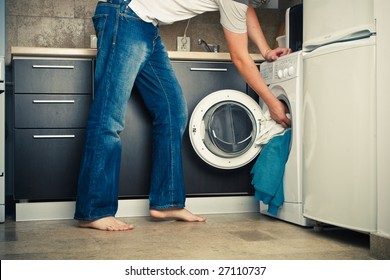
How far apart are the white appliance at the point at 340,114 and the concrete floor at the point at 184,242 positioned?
125 millimetres

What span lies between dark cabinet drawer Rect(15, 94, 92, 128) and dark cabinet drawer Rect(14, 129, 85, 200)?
3 centimetres

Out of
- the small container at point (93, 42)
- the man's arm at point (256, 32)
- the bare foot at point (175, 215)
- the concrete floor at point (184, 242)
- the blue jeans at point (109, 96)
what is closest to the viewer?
the concrete floor at point (184, 242)

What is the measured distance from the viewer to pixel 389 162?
186 cm

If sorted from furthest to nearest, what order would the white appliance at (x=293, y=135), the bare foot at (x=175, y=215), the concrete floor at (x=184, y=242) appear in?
1. the bare foot at (x=175, y=215)
2. the white appliance at (x=293, y=135)
3. the concrete floor at (x=184, y=242)

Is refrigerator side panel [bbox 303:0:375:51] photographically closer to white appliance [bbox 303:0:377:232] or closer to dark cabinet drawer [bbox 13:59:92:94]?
white appliance [bbox 303:0:377:232]

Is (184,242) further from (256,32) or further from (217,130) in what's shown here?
(256,32)

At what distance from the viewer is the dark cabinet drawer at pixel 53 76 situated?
2.89 m

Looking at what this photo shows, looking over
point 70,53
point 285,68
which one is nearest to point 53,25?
point 70,53

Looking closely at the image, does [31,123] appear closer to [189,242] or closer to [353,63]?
[189,242]

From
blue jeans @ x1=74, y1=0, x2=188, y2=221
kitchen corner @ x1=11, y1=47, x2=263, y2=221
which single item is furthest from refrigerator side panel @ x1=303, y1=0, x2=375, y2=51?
kitchen corner @ x1=11, y1=47, x2=263, y2=221

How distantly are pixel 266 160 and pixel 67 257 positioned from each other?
1137mm

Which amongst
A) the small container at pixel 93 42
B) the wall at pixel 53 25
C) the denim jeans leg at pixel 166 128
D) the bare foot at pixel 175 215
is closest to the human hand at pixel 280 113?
the denim jeans leg at pixel 166 128

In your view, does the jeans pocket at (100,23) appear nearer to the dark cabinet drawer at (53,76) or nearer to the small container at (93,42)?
the dark cabinet drawer at (53,76)

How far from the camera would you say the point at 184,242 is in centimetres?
220
